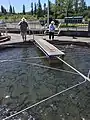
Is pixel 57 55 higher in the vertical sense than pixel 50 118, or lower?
higher

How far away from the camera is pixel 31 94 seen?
6.48 meters

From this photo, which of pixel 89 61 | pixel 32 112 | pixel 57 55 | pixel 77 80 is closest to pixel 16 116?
pixel 32 112

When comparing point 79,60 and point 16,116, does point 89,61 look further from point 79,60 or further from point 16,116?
point 16,116

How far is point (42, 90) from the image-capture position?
6.79 meters

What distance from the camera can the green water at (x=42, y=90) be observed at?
5.30 m

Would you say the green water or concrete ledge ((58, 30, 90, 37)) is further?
concrete ledge ((58, 30, 90, 37))

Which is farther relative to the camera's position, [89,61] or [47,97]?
[89,61]

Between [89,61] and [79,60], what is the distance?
513 millimetres

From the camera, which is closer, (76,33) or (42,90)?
(42,90)

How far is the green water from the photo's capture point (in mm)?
5305

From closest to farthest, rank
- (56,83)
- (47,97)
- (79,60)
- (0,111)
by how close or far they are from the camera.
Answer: (0,111) → (47,97) → (56,83) → (79,60)

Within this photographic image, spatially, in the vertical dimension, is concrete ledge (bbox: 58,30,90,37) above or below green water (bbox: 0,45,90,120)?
above

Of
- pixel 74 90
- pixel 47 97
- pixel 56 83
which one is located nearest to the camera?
pixel 47 97

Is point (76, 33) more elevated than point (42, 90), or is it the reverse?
point (76, 33)
